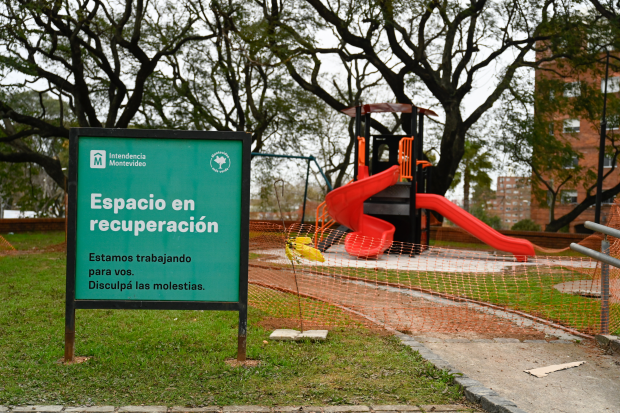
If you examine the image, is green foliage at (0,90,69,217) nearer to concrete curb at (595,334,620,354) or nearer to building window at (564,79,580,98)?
building window at (564,79,580,98)

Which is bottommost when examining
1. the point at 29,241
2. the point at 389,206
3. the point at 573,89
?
the point at 29,241

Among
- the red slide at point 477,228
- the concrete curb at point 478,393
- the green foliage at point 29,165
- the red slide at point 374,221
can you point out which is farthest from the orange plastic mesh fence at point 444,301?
the green foliage at point 29,165

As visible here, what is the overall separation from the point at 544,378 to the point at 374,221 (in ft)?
44.4

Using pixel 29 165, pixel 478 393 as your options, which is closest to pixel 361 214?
pixel 478 393

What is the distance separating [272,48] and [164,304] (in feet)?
59.3

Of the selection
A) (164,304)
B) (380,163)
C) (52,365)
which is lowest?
(52,365)

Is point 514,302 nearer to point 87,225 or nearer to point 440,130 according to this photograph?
point 87,225

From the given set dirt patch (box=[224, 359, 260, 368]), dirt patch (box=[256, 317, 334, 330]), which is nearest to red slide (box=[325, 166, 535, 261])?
dirt patch (box=[256, 317, 334, 330])

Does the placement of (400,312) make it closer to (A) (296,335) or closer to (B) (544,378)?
(A) (296,335)

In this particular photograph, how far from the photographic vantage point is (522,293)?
9.68 m

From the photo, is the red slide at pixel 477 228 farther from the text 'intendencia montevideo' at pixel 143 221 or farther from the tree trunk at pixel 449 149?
the text 'intendencia montevideo' at pixel 143 221

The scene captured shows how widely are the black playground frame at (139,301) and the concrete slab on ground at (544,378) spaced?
6.57 ft

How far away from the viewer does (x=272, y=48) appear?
71.2ft

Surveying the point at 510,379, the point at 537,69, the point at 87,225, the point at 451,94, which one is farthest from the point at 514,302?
the point at 537,69
